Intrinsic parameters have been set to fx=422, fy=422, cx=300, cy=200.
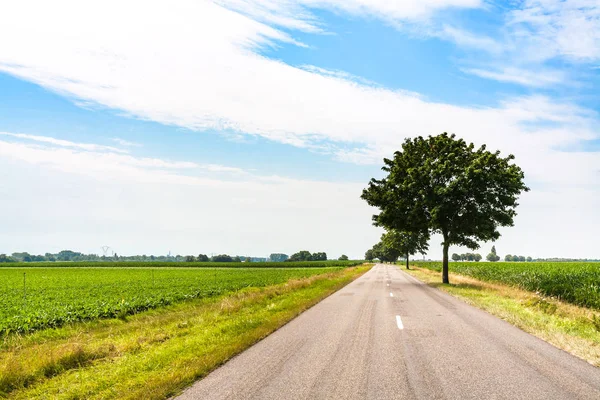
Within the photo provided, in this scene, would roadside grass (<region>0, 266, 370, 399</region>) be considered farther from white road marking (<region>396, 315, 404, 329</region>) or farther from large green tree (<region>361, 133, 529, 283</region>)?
large green tree (<region>361, 133, 529, 283</region>)

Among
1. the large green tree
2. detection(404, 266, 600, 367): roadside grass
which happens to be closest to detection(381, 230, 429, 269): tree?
the large green tree

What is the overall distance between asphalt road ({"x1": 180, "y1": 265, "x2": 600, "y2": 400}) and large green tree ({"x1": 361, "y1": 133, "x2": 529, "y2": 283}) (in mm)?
18848

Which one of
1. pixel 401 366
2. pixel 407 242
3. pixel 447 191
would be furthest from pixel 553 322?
pixel 407 242

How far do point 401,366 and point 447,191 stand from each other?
2338cm

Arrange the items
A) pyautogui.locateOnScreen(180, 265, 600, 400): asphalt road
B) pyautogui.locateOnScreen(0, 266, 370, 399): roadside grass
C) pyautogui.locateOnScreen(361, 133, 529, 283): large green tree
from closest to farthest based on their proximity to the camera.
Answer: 1. pyautogui.locateOnScreen(180, 265, 600, 400): asphalt road
2. pyautogui.locateOnScreen(0, 266, 370, 399): roadside grass
3. pyautogui.locateOnScreen(361, 133, 529, 283): large green tree

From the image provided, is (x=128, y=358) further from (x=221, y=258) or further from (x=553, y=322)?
(x=221, y=258)

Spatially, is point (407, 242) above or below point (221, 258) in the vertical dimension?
above

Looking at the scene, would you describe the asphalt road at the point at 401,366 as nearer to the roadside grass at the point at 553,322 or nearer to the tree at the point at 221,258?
the roadside grass at the point at 553,322

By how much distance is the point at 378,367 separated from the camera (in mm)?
7500

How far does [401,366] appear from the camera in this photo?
24.9 feet

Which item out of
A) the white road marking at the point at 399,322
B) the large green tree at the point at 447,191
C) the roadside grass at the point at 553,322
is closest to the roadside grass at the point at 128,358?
the white road marking at the point at 399,322

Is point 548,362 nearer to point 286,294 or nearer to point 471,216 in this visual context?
point 286,294

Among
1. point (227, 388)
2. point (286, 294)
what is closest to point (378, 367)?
point (227, 388)

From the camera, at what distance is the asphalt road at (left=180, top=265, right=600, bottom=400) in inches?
243
